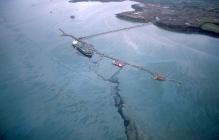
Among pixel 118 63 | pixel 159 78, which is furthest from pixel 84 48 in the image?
pixel 159 78

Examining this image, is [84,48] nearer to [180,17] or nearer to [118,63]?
[118,63]

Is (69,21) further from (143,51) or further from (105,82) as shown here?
(105,82)

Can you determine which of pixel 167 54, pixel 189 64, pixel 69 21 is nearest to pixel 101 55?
pixel 167 54

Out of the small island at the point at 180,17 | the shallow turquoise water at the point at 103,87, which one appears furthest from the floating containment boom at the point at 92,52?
the small island at the point at 180,17

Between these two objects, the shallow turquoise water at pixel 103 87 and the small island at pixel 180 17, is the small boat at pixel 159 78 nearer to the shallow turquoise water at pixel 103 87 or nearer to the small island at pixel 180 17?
the shallow turquoise water at pixel 103 87

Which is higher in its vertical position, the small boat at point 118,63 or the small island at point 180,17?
the small island at point 180,17
